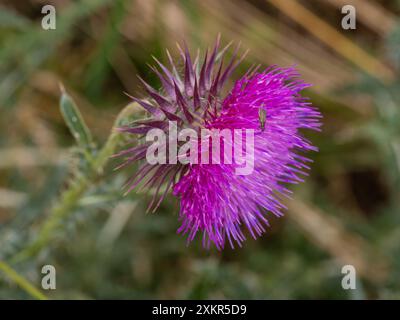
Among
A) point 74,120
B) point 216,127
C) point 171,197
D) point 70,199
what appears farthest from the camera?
point 171,197

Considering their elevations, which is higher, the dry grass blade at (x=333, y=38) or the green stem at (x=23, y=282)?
the dry grass blade at (x=333, y=38)

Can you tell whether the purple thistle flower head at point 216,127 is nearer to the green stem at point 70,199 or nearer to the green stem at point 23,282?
the green stem at point 70,199

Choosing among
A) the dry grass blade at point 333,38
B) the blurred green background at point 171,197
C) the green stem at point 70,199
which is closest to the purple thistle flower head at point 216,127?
the green stem at point 70,199

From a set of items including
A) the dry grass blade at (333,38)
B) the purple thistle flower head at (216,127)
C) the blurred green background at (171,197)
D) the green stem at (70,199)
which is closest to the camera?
the purple thistle flower head at (216,127)

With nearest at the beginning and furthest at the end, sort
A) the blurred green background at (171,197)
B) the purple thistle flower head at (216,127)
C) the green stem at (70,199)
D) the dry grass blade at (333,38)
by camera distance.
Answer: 1. the purple thistle flower head at (216,127)
2. the green stem at (70,199)
3. the blurred green background at (171,197)
4. the dry grass blade at (333,38)

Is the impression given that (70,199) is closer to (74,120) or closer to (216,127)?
(74,120)

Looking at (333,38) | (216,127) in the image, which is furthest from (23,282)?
(333,38)

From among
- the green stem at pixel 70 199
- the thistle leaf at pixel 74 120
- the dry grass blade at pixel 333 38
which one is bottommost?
the green stem at pixel 70 199
